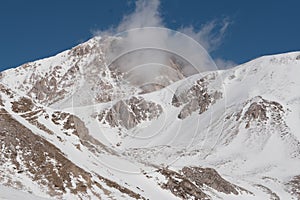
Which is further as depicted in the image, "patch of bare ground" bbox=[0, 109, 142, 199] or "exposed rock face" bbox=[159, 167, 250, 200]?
"exposed rock face" bbox=[159, 167, 250, 200]

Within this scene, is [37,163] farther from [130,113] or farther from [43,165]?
[130,113]

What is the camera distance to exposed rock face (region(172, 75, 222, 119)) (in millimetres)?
119963

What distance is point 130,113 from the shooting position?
134 meters

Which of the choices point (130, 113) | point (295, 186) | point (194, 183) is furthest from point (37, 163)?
point (130, 113)

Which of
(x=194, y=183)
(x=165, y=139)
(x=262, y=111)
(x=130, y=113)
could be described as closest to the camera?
(x=194, y=183)

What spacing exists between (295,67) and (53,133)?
100 metres

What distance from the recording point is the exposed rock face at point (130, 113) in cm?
13038

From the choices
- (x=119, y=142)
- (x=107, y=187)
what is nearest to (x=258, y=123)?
(x=119, y=142)

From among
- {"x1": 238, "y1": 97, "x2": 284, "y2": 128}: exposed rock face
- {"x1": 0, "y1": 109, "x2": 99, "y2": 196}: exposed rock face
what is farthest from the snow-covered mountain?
{"x1": 238, "y1": 97, "x2": 284, "y2": 128}: exposed rock face

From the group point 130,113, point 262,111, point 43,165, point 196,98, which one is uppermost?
point 130,113

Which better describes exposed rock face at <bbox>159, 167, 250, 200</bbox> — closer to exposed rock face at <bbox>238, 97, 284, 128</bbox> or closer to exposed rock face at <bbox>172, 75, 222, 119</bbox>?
exposed rock face at <bbox>238, 97, 284, 128</bbox>

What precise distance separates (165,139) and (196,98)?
2925cm

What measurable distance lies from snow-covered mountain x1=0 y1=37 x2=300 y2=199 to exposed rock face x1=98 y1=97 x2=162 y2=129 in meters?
0.33

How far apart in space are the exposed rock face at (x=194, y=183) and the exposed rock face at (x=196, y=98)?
239 ft
